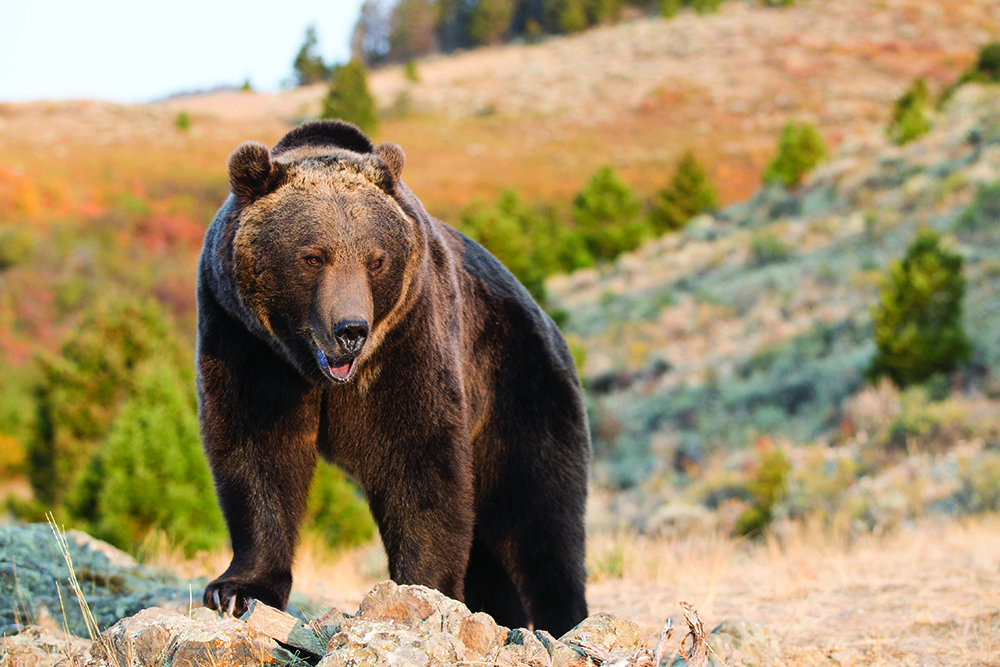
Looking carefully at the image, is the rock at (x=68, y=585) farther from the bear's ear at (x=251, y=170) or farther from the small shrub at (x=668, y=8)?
the small shrub at (x=668, y=8)

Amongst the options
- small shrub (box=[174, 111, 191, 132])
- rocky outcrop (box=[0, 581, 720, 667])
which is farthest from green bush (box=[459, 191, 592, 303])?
small shrub (box=[174, 111, 191, 132])

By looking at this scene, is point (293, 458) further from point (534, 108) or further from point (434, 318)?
point (534, 108)

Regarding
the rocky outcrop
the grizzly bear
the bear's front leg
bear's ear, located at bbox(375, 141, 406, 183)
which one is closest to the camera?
the rocky outcrop

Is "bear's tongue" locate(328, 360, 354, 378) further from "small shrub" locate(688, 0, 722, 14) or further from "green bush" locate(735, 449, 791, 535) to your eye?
"small shrub" locate(688, 0, 722, 14)

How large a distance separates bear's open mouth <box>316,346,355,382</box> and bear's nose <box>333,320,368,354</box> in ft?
0.20

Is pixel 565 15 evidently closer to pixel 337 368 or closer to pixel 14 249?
pixel 14 249

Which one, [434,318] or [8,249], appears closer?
[434,318]

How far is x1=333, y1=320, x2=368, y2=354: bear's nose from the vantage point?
2.92 metres

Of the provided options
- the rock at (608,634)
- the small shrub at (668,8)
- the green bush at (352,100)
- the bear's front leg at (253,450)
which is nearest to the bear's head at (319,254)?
the bear's front leg at (253,450)

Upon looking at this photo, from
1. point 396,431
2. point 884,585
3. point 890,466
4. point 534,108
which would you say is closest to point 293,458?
point 396,431

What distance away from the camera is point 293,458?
11.4ft

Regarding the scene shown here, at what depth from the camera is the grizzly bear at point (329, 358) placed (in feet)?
10.3

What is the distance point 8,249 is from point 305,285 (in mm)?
33043

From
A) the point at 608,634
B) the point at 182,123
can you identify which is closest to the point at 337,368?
the point at 608,634
